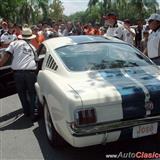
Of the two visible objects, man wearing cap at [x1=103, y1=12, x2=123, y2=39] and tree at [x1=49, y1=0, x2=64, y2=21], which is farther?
tree at [x1=49, y1=0, x2=64, y2=21]

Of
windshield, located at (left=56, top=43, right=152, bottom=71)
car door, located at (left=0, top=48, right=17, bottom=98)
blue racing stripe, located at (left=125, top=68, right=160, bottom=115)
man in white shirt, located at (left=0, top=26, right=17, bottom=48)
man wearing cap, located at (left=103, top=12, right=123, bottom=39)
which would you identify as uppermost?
windshield, located at (left=56, top=43, right=152, bottom=71)

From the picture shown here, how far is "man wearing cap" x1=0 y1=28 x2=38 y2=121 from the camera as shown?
21.3ft

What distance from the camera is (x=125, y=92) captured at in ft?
14.3

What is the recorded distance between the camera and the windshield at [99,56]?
5277 millimetres

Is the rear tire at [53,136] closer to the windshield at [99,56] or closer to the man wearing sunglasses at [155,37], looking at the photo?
the windshield at [99,56]

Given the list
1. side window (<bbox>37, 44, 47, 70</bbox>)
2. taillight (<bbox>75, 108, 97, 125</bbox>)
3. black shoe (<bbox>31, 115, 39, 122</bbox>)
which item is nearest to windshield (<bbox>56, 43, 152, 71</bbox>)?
side window (<bbox>37, 44, 47, 70</bbox>)

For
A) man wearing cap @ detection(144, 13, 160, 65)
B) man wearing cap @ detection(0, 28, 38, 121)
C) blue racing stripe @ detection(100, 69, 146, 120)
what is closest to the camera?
blue racing stripe @ detection(100, 69, 146, 120)

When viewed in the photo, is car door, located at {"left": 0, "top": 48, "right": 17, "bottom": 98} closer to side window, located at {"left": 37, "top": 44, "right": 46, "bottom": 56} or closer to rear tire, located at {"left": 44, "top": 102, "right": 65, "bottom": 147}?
side window, located at {"left": 37, "top": 44, "right": 46, "bottom": 56}

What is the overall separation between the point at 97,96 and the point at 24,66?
2.56 metres

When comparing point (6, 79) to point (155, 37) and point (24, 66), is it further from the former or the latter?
point (155, 37)

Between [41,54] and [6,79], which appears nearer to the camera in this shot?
[41,54]

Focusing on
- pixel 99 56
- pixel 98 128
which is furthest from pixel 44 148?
pixel 99 56

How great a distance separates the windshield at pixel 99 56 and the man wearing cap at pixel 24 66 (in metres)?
0.99

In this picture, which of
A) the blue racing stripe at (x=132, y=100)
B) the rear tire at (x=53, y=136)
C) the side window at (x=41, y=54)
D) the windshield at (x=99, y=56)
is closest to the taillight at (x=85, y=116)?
the blue racing stripe at (x=132, y=100)
